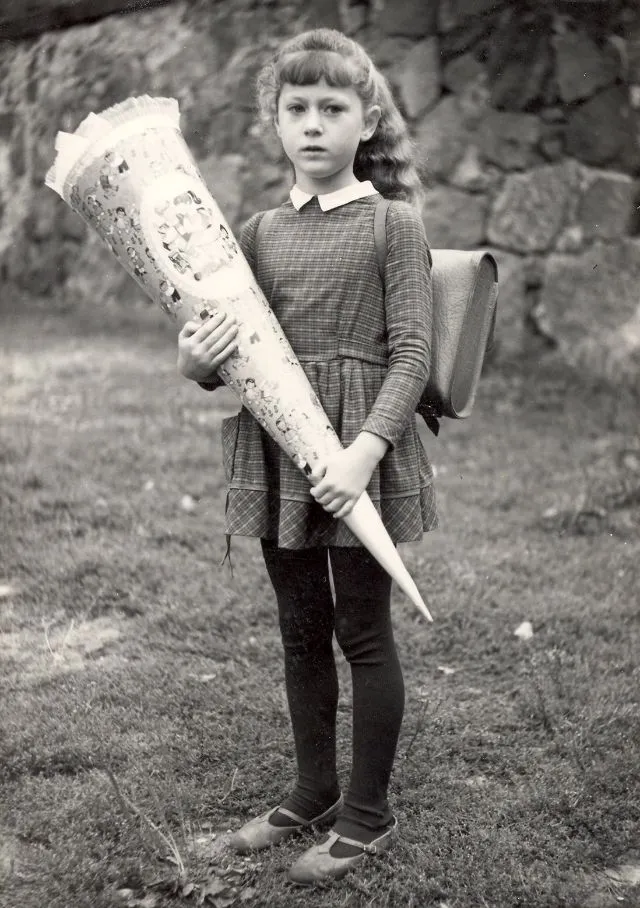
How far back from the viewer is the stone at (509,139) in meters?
6.45

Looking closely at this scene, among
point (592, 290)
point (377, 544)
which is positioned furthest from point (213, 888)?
point (592, 290)

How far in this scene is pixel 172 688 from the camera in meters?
3.07

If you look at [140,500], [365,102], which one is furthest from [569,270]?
[365,102]

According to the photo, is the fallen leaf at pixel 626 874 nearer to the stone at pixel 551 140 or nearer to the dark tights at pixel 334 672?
the dark tights at pixel 334 672

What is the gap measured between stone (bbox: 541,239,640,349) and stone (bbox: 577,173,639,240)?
9 cm

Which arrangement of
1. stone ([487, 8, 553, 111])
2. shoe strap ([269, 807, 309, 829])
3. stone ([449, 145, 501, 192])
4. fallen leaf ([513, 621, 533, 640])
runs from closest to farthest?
shoe strap ([269, 807, 309, 829]) → fallen leaf ([513, 621, 533, 640]) → stone ([487, 8, 553, 111]) → stone ([449, 145, 501, 192])

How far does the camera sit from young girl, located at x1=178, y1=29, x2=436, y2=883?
2100 millimetres

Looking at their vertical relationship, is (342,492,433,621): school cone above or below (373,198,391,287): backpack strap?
below

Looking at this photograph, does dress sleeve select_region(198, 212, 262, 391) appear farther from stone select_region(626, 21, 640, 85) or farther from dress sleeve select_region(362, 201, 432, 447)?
stone select_region(626, 21, 640, 85)

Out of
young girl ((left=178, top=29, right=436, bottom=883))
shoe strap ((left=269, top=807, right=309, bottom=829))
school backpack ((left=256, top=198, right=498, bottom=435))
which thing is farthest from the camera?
shoe strap ((left=269, top=807, right=309, bottom=829))

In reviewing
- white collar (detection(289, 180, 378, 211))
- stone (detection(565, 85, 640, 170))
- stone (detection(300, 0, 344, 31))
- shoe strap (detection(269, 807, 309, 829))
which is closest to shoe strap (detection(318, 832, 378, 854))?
shoe strap (detection(269, 807, 309, 829))

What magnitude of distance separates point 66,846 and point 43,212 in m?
7.04

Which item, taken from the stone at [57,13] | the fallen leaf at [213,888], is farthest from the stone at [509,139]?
the fallen leaf at [213,888]

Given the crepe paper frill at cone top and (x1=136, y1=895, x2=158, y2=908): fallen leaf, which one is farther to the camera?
(x1=136, y1=895, x2=158, y2=908): fallen leaf
